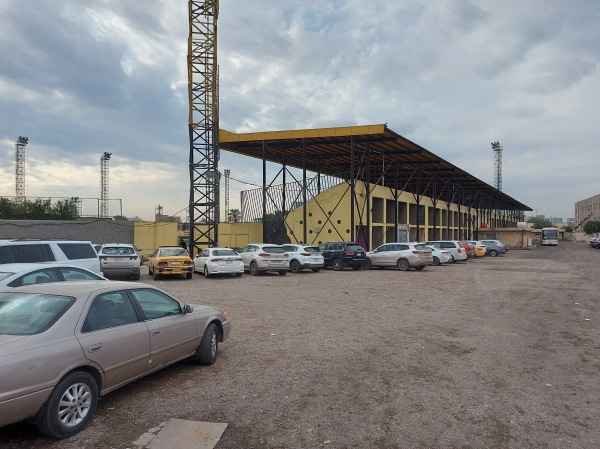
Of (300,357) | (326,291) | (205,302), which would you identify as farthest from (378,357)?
(326,291)

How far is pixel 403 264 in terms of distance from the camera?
25.8 meters

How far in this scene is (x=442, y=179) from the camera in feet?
180

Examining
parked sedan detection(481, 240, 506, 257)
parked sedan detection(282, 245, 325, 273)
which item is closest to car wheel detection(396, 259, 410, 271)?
parked sedan detection(282, 245, 325, 273)

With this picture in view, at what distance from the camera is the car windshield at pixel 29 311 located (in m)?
4.53

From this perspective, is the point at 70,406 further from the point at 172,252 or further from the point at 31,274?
the point at 172,252

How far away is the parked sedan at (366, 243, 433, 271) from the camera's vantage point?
2545 centimetres

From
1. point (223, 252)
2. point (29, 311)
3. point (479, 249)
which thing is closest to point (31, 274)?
point (29, 311)

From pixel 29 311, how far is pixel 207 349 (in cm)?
251

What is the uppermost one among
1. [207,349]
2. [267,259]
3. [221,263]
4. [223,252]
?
[223,252]

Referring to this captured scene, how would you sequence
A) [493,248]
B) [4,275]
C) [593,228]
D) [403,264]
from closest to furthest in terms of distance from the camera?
[4,275]
[403,264]
[493,248]
[593,228]

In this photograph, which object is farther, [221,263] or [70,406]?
[221,263]

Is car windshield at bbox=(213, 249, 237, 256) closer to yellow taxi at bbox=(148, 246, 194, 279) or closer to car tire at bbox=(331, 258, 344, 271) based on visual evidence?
yellow taxi at bbox=(148, 246, 194, 279)

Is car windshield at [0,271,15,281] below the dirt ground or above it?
above

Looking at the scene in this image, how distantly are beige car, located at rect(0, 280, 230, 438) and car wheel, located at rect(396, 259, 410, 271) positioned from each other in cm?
2052
